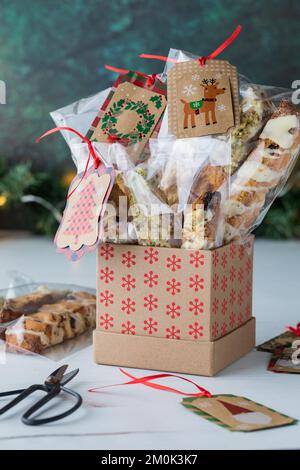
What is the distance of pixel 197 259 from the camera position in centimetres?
105

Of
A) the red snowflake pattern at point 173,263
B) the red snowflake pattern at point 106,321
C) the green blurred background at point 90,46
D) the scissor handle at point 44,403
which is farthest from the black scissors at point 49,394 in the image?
the green blurred background at point 90,46

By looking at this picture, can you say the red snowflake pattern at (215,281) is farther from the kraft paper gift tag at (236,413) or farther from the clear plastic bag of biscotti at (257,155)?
the kraft paper gift tag at (236,413)

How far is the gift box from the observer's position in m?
1.06

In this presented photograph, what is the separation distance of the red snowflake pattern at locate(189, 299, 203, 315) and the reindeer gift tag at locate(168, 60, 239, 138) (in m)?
0.26

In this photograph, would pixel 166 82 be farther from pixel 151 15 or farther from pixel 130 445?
pixel 151 15

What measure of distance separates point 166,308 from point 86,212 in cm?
19

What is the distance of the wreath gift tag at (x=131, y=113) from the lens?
3.74 ft

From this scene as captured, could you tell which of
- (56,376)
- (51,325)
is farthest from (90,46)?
(56,376)

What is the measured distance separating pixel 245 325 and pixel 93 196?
35 centimetres

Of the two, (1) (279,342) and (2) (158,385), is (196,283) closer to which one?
(2) (158,385)

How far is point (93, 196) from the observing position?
3.52 ft

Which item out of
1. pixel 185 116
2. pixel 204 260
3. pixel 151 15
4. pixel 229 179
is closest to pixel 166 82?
pixel 185 116

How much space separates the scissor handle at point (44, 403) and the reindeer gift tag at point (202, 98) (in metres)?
0.42

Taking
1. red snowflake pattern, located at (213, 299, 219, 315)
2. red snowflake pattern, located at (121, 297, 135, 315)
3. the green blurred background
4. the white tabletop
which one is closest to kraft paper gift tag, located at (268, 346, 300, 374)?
the white tabletop
